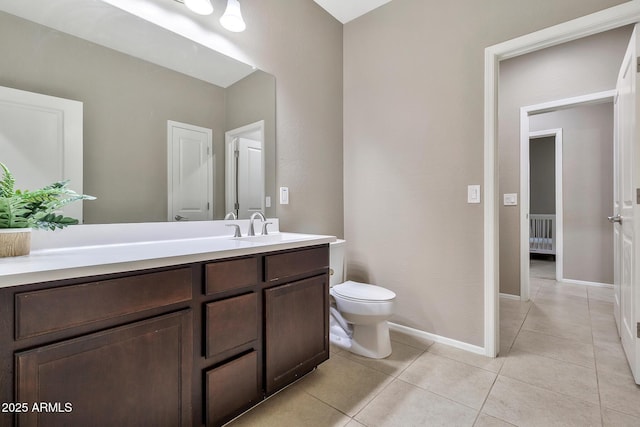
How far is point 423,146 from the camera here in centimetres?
224

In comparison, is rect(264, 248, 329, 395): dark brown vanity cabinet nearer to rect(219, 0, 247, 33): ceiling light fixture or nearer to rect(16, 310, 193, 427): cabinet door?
rect(16, 310, 193, 427): cabinet door

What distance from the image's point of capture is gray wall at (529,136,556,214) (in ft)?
19.5

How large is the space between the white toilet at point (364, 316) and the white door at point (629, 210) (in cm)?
133

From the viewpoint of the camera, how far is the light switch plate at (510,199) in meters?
3.17

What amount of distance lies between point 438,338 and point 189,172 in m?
2.08

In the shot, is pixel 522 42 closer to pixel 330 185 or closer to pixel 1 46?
pixel 330 185

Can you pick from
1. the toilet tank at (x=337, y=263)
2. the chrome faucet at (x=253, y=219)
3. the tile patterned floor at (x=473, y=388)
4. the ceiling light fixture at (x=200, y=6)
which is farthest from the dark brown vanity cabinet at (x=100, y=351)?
the ceiling light fixture at (x=200, y=6)

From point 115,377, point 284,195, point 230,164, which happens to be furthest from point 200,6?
point 115,377

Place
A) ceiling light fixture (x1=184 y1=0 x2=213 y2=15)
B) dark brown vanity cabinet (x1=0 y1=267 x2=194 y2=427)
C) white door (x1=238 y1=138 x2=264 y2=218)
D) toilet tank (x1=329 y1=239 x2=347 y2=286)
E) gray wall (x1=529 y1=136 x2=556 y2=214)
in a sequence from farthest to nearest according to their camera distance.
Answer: gray wall (x1=529 y1=136 x2=556 y2=214), toilet tank (x1=329 y1=239 x2=347 y2=286), white door (x1=238 y1=138 x2=264 y2=218), ceiling light fixture (x1=184 y1=0 x2=213 y2=15), dark brown vanity cabinet (x1=0 y1=267 x2=194 y2=427)

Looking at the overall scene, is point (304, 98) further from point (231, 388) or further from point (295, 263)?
point (231, 388)

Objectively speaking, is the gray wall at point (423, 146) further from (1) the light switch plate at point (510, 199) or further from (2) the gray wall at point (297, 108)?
(1) the light switch plate at point (510, 199)

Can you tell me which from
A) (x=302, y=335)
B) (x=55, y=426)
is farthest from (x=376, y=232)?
(x=55, y=426)

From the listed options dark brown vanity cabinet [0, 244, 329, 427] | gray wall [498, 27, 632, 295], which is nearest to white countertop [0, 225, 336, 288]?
dark brown vanity cabinet [0, 244, 329, 427]

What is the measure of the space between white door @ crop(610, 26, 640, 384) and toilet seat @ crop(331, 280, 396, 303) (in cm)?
133
